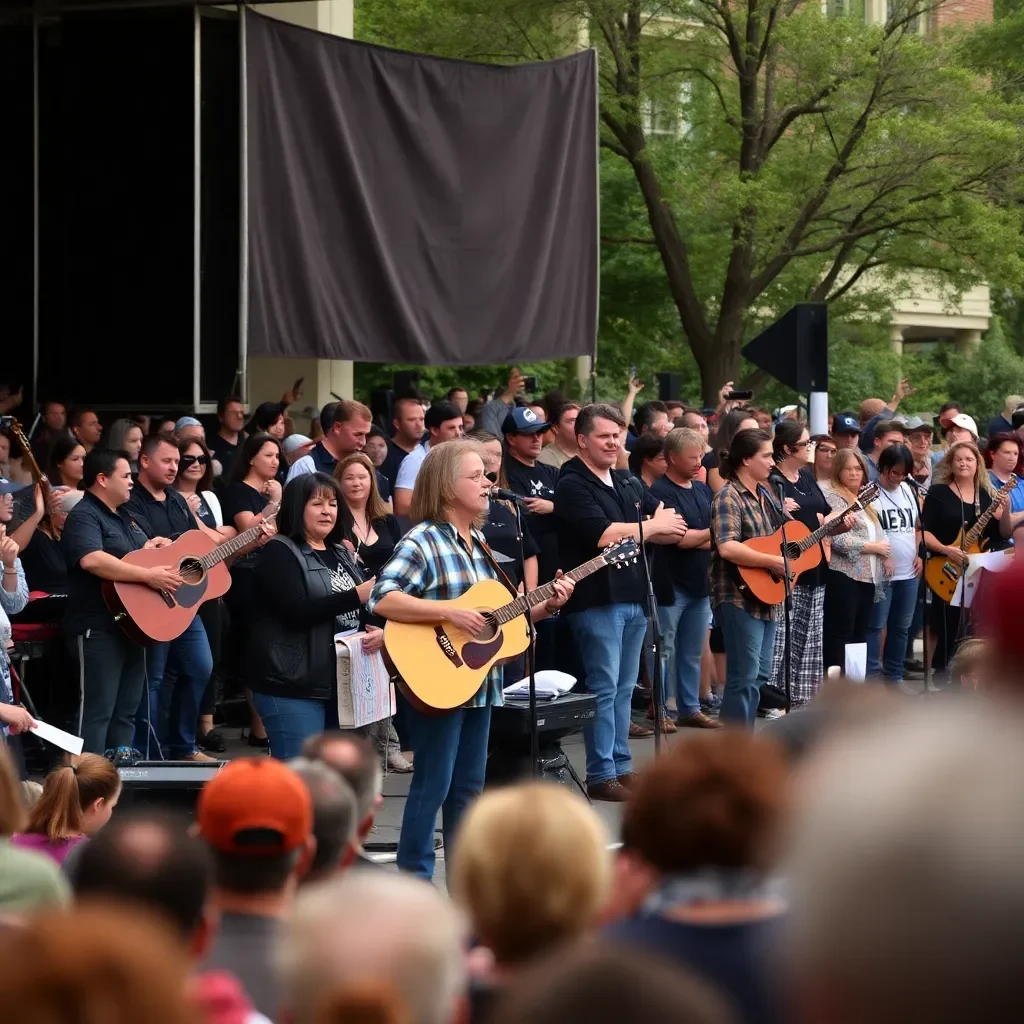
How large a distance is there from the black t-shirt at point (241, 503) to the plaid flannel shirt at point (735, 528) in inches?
116

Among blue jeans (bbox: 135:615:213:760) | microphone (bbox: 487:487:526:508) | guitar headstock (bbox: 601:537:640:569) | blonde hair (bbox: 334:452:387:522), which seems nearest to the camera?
microphone (bbox: 487:487:526:508)

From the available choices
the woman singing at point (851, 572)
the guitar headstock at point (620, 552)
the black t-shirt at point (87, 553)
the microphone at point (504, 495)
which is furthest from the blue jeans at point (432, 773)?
the woman singing at point (851, 572)

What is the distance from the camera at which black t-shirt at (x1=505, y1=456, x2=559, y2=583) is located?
448 inches

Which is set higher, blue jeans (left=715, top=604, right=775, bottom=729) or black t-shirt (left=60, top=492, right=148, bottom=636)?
black t-shirt (left=60, top=492, right=148, bottom=636)

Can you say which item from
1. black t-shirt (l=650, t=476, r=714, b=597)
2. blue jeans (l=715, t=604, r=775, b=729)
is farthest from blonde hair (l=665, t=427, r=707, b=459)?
blue jeans (l=715, t=604, r=775, b=729)

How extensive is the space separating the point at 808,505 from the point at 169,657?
15.1ft

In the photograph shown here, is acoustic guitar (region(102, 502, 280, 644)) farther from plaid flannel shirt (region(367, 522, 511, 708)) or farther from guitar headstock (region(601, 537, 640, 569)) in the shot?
plaid flannel shirt (region(367, 522, 511, 708))

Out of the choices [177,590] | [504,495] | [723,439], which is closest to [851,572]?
[723,439]

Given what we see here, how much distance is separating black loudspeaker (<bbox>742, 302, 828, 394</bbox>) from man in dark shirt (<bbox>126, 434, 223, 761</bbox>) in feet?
18.4

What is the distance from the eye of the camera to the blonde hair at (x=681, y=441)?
11.9m

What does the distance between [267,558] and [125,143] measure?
7.12 m

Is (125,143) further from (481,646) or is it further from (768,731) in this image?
(768,731)

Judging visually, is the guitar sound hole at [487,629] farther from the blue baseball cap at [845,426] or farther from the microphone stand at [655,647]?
the blue baseball cap at [845,426]

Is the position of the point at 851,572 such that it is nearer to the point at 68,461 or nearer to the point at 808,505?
the point at 808,505
